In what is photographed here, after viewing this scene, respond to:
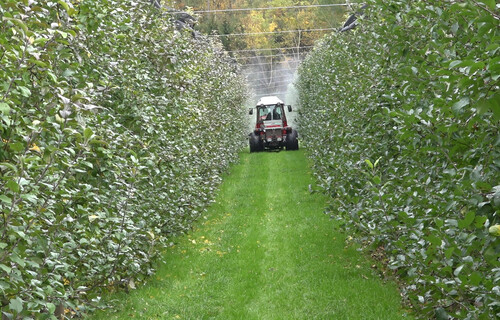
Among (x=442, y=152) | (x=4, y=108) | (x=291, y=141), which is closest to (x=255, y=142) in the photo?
Answer: (x=291, y=141)

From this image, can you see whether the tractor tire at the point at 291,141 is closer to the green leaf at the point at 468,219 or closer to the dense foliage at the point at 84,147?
the dense foliage at the point at 84,147

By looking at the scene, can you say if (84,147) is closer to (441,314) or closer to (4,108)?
(4,108)

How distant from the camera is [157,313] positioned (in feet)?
21.3

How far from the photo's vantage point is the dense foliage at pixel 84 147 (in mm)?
3057

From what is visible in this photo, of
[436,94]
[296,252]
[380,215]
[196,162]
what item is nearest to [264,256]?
[296,252]

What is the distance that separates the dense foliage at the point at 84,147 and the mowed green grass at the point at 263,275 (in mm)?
492

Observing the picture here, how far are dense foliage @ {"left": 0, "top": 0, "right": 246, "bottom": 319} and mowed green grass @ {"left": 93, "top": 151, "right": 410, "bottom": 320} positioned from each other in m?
0.49

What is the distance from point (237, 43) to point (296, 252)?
33756 mm

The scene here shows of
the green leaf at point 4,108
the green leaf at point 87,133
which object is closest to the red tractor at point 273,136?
the green leaf at point 87,133

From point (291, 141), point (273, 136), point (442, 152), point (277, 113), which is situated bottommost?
point (291, 141)

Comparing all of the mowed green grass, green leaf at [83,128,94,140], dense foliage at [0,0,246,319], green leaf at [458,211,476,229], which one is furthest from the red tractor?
green leaf at [458,211,476,229]

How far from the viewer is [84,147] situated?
3.13 metres

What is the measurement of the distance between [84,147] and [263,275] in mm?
5227

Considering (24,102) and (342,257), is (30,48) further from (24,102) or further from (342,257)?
(342,257)
